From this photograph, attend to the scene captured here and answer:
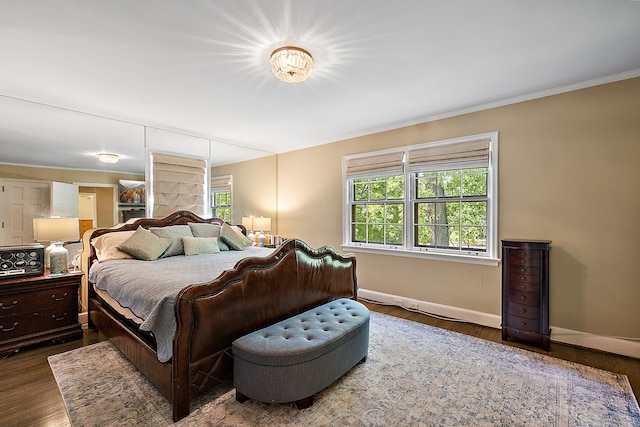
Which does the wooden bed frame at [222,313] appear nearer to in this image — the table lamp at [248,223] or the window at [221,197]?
the window at [221,197]

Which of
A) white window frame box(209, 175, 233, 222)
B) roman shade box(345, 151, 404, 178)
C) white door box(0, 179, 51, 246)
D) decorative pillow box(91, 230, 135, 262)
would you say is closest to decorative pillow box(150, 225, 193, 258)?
decorative pillow box(91, 230, 135, 262)

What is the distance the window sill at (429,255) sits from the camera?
323 cm

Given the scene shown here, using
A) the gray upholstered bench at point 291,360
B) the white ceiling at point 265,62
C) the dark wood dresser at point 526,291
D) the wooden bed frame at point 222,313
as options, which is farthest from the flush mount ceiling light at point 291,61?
the dark wood dresser at point 526,291

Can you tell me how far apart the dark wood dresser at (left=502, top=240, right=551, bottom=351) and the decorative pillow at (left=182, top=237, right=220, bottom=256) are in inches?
128

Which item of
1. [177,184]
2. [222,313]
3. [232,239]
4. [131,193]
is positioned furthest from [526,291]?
[131,193]

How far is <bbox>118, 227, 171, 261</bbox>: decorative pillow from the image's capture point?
3.06 metres

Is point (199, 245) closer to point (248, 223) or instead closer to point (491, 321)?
point (248, 223)

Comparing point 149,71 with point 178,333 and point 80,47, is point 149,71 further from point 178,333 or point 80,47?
point 178,333

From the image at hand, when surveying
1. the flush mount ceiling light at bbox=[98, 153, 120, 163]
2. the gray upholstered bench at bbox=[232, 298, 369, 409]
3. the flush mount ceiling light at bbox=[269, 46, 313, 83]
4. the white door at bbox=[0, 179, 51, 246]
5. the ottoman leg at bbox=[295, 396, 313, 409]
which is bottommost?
the ottoman leg at bbox=[295, 396, 313, 409]

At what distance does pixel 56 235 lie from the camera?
9.30 ft

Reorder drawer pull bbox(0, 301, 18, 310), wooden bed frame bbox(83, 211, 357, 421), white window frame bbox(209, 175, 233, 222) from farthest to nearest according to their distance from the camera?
white window frame bbox(209, 175, 233, 222) → drawer pull bbox(0, 301, 18, 310) → wooden bed frame bbox(83, 211, 357, 421)

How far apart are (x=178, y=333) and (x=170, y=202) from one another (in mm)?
2757

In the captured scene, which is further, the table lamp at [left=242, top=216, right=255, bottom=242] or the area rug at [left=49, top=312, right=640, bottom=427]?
the table lamp at [left=242, top=216, right=255, bottom=242]

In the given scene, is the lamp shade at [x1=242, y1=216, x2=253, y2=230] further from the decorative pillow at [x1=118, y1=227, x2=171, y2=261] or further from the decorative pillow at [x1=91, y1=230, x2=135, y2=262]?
the decorative pillow at [x1=91, y1=230, x2=135, y2=262]
